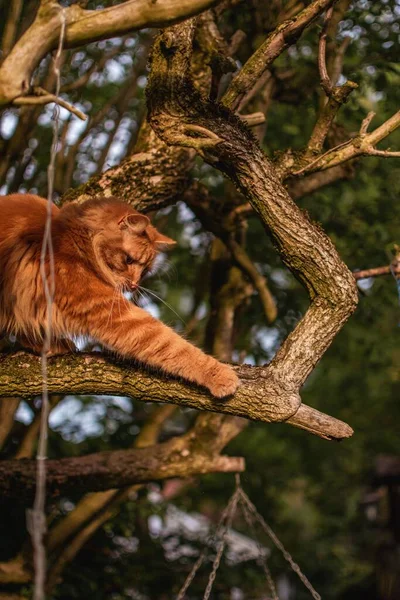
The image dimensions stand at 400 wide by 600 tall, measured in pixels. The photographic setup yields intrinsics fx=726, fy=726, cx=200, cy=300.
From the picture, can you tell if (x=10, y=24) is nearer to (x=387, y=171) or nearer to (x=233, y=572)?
(x=387, y=171)

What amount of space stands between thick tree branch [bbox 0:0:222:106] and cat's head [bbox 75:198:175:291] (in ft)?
3.66

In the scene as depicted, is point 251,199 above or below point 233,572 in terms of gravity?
above

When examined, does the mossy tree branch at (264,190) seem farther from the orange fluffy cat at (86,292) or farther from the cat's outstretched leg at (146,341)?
the orange fluffy cat at (86,292)

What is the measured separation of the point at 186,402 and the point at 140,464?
6.14 ft

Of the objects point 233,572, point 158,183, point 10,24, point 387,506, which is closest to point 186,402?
point 158,183

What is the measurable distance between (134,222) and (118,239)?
0.12 metres

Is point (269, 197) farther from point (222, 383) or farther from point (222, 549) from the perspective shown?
point (222, 549)

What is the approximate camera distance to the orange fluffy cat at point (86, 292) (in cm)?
341

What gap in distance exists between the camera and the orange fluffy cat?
134 inches

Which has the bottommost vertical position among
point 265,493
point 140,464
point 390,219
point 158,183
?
point 140,464

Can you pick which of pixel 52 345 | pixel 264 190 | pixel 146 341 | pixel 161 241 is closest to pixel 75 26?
pixel 264 190

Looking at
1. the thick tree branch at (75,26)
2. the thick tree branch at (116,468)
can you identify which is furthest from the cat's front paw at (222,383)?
the thick tree branch at (116,468)

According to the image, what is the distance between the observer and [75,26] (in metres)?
2.72

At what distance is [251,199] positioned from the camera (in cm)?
349
